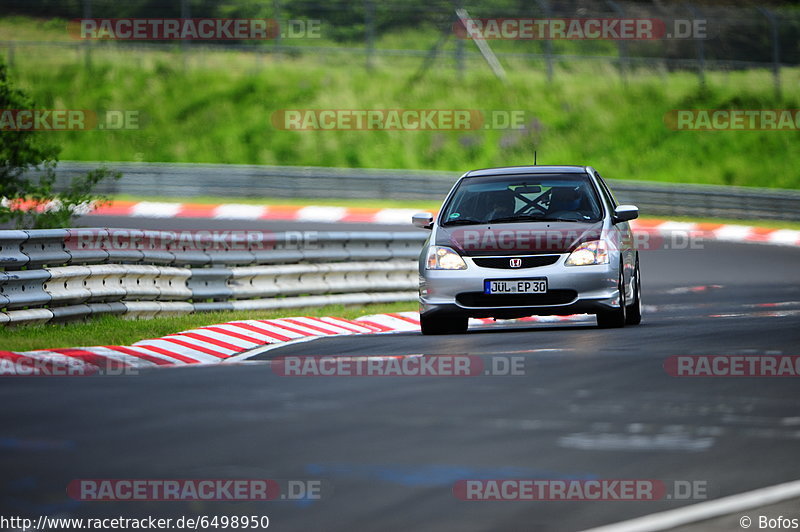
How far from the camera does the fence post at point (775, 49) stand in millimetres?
35906

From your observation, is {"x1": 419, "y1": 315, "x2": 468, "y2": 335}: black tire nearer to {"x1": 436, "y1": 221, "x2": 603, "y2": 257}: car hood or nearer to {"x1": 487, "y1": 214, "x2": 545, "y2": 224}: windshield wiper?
{"x1": 436, "y1": 221, "x2": 603, "y2": 257}: car hood

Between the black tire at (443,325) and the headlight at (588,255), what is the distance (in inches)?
44.8

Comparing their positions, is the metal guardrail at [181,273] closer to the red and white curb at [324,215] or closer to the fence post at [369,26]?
the red and white curb at [324,215]

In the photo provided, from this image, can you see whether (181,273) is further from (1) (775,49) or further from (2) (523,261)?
(1) (775,49)

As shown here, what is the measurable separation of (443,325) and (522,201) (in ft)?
4.98

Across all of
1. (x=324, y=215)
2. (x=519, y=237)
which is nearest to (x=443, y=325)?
(x=519, y=237)

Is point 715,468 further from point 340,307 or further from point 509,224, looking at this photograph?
point 340,307

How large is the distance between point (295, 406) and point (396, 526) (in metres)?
2.91

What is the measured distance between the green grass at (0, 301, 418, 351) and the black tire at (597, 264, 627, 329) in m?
3.85

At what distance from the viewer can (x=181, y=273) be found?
1534 centimetres

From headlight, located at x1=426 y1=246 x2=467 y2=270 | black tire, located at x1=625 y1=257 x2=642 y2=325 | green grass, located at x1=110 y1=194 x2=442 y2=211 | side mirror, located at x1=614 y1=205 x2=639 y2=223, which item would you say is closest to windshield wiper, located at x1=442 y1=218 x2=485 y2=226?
headlight, located at x1=426 y1=246 x2=467 y2=270

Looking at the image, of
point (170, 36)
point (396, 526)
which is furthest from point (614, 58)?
point (396, 526)

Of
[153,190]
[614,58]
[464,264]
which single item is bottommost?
[464,264]

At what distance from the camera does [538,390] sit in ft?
31.3
